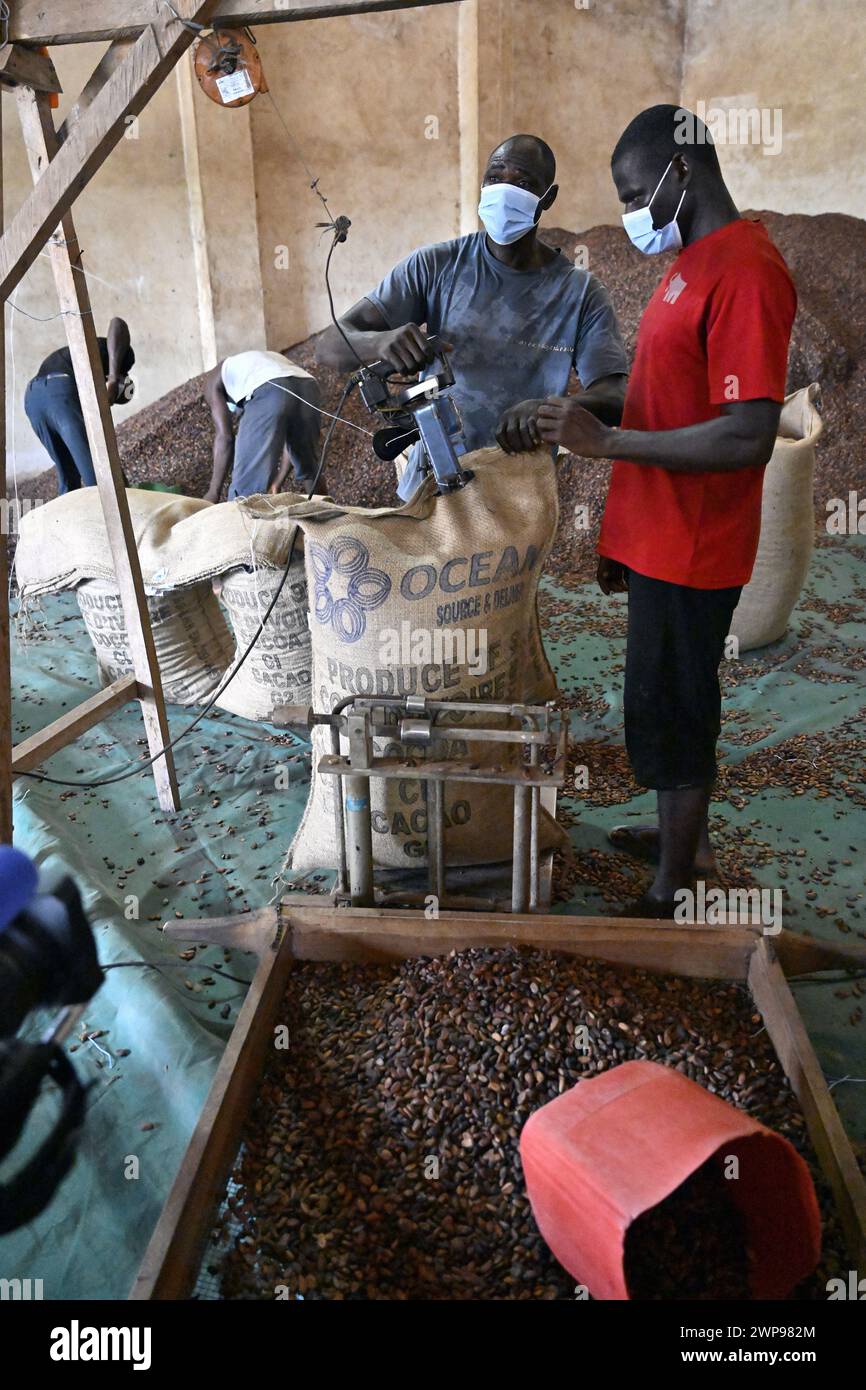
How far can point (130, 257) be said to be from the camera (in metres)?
6.42

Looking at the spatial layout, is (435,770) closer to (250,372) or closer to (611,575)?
(611,575)

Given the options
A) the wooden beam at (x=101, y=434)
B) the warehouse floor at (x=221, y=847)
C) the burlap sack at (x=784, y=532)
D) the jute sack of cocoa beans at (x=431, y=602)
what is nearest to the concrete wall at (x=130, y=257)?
the warehouse floor at (x=221, y=847)

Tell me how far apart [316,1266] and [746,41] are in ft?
28.7

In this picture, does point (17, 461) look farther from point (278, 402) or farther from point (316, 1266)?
point (316, 1266)

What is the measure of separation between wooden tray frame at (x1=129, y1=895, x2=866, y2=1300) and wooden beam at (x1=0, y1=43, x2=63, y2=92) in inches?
75.0

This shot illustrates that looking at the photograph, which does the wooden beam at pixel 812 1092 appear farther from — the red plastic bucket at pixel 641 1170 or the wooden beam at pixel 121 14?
the wooden beam at pixel 121 14

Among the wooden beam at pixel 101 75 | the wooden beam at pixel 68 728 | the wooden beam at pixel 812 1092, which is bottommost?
the wooden beam at pixel 812 1092

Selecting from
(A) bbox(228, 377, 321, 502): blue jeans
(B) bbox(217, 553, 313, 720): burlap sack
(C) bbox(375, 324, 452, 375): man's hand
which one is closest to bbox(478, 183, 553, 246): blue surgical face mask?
(C) bbox(375, 324, 452, 375): man's hand

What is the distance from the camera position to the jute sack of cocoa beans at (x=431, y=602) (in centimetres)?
198

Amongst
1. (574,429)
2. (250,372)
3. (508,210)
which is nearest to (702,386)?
(574,429)

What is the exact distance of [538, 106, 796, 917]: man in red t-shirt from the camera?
1.59m

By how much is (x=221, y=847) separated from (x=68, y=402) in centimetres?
273

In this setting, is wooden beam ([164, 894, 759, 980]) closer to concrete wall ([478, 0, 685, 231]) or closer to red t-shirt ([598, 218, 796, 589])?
red t-shirt ([598, 218, 796, 589])

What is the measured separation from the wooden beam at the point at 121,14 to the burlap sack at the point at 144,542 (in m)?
1.26
